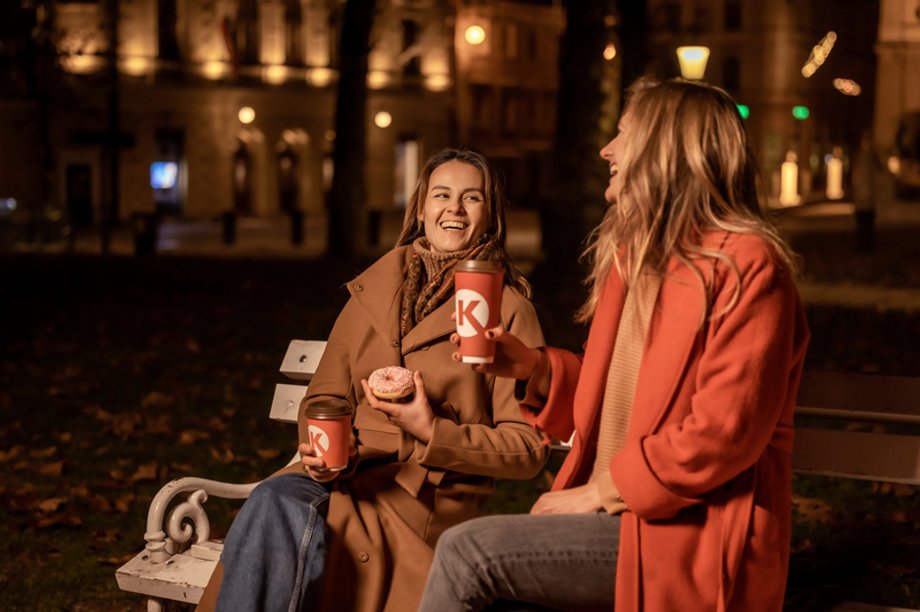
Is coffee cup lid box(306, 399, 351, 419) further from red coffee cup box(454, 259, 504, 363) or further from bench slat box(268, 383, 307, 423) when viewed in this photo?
bench slat box(268, 383, 307, 423)

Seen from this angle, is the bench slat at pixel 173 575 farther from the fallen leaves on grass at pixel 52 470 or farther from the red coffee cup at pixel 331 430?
the fallen leaves on grass at pixel 52 470

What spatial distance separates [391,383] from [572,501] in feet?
2.20

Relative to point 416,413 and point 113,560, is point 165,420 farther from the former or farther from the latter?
point 416,413

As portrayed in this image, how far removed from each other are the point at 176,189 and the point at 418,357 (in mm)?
44364

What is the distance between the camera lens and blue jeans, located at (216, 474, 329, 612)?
356cm

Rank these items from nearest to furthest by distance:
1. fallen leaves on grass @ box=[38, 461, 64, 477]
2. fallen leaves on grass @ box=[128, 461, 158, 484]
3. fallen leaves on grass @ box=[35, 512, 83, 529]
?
fallen leaves on grass @ box=[35, 512, 83, 529] → fallen leaves on grass @ box=[128, 461, 158, 484] → fallen leaves on grass @ box=[38, 461, 64, 477]

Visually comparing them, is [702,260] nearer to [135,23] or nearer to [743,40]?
[135,23]

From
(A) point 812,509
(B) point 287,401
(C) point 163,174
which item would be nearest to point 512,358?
(B) point 287,401

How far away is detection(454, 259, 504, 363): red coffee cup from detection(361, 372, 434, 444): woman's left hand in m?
0.50

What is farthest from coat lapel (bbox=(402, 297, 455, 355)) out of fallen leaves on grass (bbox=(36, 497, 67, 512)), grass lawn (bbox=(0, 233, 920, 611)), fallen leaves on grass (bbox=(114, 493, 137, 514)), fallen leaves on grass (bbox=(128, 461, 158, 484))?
fallen leaves on grass (bbox=(128, 461, 158, 484))

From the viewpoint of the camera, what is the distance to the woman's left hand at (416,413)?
368 cm

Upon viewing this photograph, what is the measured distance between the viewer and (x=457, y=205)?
412 cm

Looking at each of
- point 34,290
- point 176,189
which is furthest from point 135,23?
point 34,290

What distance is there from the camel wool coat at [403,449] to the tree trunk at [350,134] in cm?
1923
